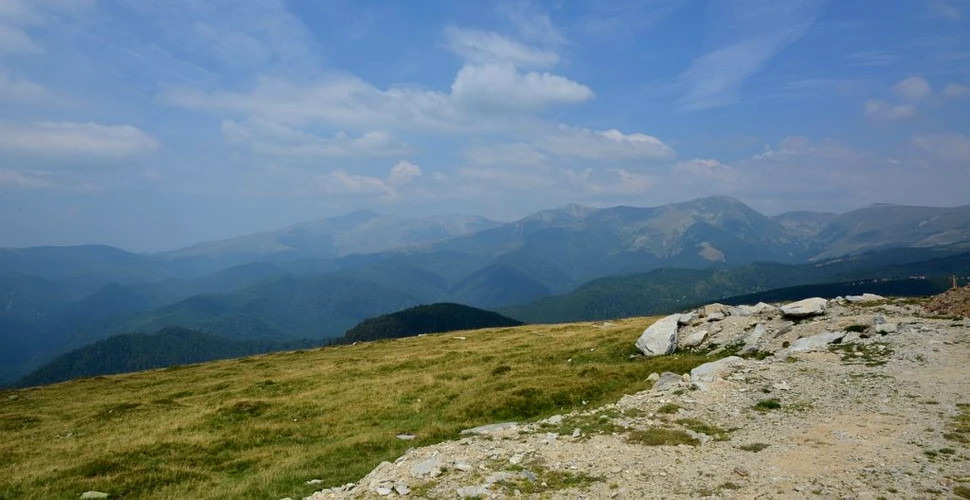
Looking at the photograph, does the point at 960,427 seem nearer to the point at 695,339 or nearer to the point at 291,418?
the point at 695,339

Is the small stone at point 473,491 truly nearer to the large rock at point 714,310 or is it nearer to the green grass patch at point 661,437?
the green grass patch at point 661,437

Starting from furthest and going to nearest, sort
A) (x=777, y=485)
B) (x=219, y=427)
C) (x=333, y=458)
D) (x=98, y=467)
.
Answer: (x=219, y=427), (x=98, y=467), (x=333, y=458), (x=777, y=485)

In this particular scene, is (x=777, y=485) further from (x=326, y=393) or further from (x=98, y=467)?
(x=326, y=393)

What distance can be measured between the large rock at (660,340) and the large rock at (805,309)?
25.4 feet

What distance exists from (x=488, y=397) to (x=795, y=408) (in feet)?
52.3

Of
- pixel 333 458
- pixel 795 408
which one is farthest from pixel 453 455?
pixel 795 408

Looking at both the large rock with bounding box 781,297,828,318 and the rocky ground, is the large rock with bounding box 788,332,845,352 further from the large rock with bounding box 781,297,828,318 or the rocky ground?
the large rock with bounding box 781,297,828,318

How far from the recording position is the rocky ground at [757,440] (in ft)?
40.9

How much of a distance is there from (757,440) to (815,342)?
1605cm

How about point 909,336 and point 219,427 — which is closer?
point 909,336

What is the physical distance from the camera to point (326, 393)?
127 feet

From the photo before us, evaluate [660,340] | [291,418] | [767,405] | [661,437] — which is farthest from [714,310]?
[291,418]

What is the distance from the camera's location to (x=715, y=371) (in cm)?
2369

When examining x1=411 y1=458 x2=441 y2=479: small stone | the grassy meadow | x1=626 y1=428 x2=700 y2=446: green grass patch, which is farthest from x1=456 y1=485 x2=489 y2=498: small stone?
the grassy meadow
